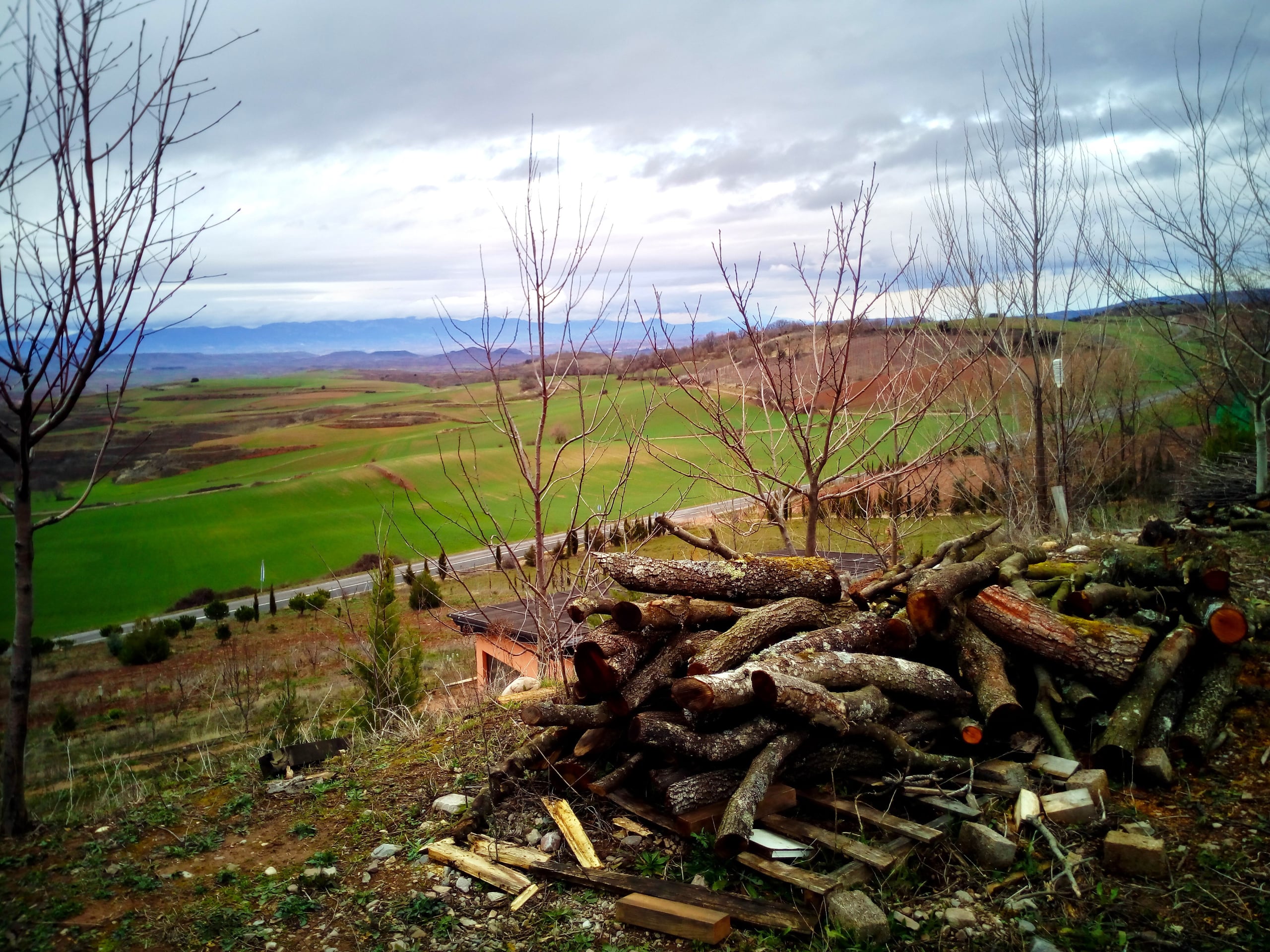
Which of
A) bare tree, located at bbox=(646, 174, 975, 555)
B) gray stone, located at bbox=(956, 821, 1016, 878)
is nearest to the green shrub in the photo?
bare tree, located at bbox=(646, 174, 975, 555)

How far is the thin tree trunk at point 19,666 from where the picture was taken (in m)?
4.16

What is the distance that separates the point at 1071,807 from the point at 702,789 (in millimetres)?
1754

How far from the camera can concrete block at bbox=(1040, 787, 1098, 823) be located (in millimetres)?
3674

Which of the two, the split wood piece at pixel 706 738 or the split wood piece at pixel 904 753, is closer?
the split wood piece at pixel 706 738

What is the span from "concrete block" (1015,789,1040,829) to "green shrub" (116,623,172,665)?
3031 cm

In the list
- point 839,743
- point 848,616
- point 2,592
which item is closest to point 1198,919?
point 839,743

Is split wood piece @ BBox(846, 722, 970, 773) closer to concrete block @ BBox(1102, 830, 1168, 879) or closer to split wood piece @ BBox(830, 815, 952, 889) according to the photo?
split wood piece @ BBox(830, 815, 952, 889)

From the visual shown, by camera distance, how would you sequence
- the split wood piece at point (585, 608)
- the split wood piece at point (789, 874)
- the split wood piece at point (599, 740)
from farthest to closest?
the split wood piece at point (585, 608) → the split wood piece at point (599, 740) → the split wood piece at point (789, 874)

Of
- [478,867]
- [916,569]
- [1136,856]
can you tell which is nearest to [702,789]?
[478,867]

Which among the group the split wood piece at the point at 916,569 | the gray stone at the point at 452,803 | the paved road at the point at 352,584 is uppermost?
the split wood piece at the point at 916,569

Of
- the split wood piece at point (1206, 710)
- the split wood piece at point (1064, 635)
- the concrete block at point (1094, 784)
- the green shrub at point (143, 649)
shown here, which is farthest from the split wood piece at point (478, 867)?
the green shrub at point (143, 649)

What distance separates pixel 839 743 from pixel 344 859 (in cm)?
264

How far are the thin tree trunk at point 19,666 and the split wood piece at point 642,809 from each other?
318 cm

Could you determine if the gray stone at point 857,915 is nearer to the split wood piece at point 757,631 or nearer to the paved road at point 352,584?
the split wood piece at point 757,631
